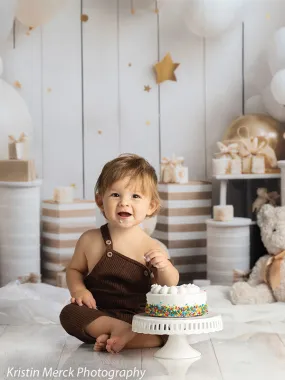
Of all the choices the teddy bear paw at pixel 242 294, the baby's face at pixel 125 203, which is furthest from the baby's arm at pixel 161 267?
the teddy bear paw at pixel 242 294

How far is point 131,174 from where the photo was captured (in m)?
1.84

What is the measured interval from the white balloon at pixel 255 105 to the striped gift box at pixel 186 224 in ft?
1.24

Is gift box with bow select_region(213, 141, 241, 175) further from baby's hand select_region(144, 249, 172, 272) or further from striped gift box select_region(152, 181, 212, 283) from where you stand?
baby's hand select_region(144, 249, 172, 272)

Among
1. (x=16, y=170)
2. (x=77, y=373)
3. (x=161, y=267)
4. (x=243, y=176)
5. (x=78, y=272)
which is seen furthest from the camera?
(x=243, y=176)

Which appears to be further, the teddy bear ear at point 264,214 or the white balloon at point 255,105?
the white balloon at point 255,105

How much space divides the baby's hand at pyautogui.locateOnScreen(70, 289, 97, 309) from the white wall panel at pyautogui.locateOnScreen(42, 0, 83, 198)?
123cm

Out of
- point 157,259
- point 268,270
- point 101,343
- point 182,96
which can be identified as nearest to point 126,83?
point 182,96

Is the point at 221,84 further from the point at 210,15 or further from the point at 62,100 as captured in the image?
the point at 62,100

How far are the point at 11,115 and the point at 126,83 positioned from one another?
0.55 meters

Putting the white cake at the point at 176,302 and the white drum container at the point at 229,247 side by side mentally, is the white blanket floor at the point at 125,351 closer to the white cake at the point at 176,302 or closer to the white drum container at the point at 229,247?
the white cake at the point at 176,302

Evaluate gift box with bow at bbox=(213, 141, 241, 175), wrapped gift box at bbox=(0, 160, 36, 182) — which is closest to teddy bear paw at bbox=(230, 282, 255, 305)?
gift box with bow at bbox=(213, 141, 241, 175)

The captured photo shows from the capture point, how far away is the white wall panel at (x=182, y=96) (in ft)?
10.1

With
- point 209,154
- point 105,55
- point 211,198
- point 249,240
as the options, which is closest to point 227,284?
point 249,240

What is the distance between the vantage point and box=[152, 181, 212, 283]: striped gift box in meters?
2.92
